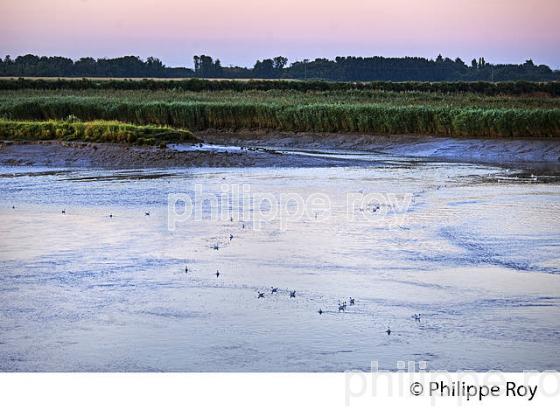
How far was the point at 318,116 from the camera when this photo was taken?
27.8 m

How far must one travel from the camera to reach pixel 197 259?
10.0m

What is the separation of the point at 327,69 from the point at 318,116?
14536 mm

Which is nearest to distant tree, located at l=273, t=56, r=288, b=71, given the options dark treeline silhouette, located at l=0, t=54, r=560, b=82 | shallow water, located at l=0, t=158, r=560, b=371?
dark treeline silhouette, located at l=0, t=54, r=560, b=82

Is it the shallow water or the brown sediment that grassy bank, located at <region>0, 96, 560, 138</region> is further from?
the shallow water

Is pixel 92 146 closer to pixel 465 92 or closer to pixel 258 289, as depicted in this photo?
pixel 258 289

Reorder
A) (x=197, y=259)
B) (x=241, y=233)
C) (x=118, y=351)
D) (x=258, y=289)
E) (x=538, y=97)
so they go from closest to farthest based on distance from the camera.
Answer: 1. (x=118, y=351)
2. (x=258, y=289)
3. (x=197, y=259)
4. (x=241, y=233)
5. (x=538, y=97)

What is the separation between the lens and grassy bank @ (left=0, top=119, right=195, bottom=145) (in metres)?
21.0

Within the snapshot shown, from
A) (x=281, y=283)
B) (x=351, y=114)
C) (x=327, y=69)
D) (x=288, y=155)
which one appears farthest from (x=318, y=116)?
(x=281, y=283)

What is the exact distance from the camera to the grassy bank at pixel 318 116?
23.8 m
